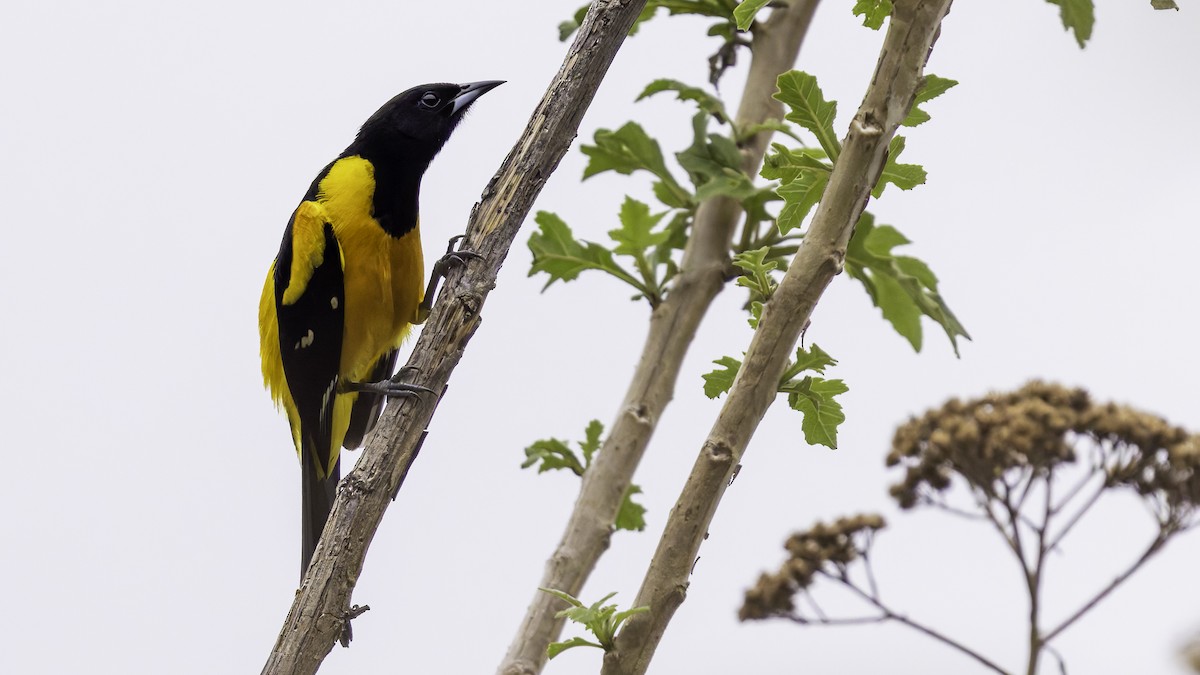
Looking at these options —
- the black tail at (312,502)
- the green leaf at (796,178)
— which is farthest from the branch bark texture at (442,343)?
the black tail at (312,502)

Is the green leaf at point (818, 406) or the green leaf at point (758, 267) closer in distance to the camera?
the green leaf at point (758, 267)

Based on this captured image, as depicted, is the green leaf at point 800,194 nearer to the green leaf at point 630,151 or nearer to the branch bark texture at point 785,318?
the branch bark texture at point 785,318

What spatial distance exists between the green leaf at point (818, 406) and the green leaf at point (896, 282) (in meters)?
0.38

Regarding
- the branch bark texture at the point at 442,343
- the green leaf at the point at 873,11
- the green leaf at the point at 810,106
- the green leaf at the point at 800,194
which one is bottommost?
the branch bark texture at the point at 442,343

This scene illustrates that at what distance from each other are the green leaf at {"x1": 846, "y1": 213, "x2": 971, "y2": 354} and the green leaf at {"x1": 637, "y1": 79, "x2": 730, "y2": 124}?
0.33 meters

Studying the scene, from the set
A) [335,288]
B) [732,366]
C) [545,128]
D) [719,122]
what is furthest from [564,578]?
[335,288]

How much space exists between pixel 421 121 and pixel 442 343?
1315 millimetres

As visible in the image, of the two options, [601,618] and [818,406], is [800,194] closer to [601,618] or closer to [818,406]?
[818,406]

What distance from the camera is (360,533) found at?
1460mm

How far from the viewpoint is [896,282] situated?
1.88 meters

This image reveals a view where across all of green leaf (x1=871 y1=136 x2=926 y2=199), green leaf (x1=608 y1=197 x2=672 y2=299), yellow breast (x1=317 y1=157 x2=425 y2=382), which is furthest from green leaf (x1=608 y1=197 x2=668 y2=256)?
yellow breast (x1=317 y1=157 x2=425 y2=382)

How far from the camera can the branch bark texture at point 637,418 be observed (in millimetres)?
1716

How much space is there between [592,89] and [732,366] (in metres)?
0.41

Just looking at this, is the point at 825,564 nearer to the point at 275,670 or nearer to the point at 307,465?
the point at 275,670
